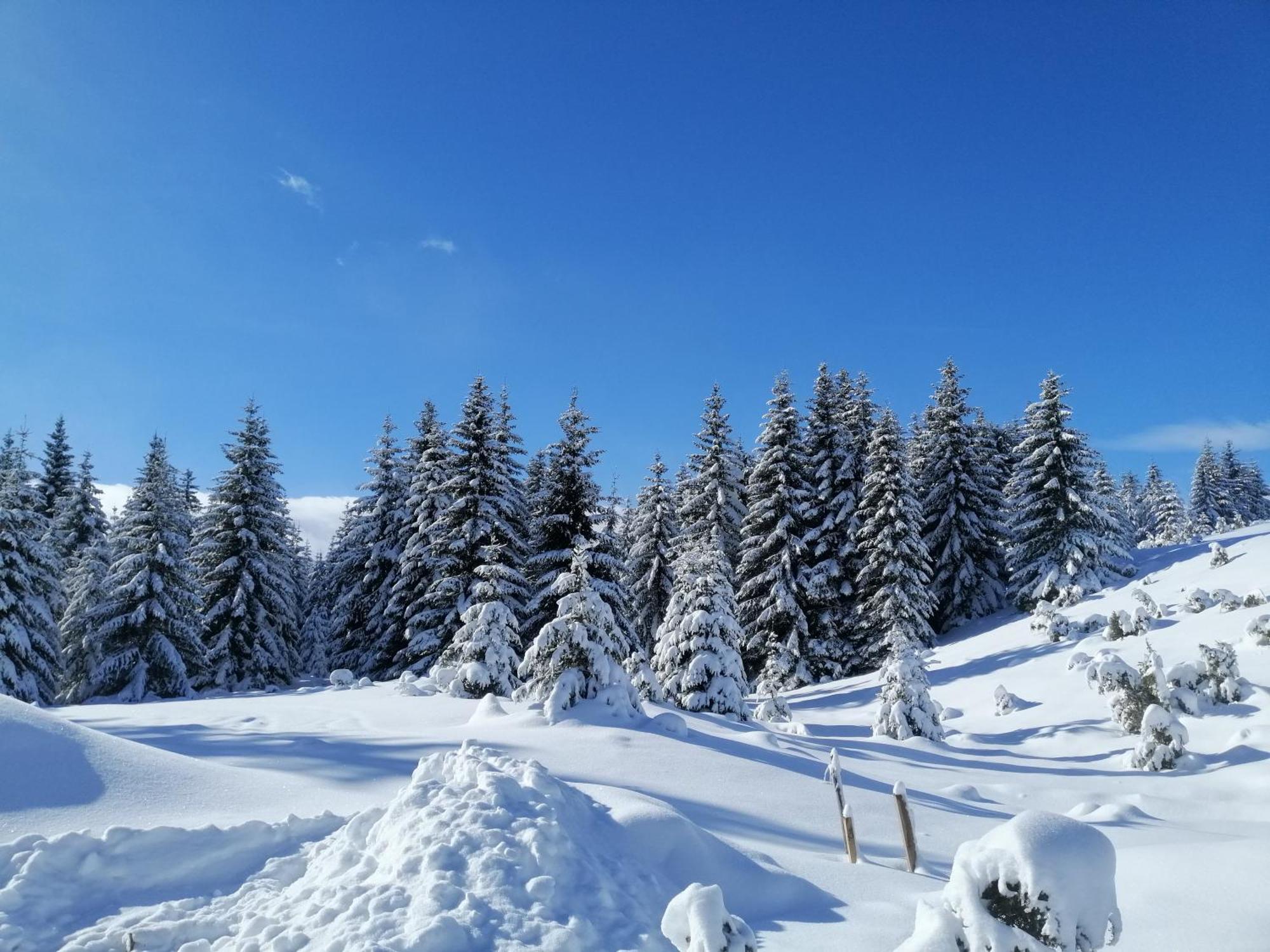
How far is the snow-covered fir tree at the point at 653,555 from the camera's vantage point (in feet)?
90.3

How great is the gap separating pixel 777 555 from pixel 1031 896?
936 inches

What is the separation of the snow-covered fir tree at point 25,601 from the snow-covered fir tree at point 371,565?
29.9 feet

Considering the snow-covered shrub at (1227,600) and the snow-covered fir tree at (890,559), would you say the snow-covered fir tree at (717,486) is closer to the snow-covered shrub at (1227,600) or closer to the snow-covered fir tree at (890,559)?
the snow-covered fir tree at (890,559)

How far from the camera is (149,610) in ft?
71.6

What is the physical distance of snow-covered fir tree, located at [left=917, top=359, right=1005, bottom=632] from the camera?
29.5 m

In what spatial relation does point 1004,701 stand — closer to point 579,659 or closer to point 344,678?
point 579,659

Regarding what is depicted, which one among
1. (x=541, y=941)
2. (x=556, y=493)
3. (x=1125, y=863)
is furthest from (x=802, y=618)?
(x=541, y=941)

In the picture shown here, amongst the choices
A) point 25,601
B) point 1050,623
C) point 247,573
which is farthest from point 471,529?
point 1050,623

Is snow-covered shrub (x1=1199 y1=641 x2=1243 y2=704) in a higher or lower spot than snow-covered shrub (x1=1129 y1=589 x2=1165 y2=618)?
lower

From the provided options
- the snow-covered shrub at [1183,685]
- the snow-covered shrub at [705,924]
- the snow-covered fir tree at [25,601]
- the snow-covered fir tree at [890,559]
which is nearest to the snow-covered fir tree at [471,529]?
the snow-covered fir tree at [25,601]

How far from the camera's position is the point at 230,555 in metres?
24.9

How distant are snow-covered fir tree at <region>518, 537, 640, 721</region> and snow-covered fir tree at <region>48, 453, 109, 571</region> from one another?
86.4 ft

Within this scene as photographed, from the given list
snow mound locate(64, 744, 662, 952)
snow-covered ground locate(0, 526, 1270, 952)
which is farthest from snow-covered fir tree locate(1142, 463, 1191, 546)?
snow mound locate(64, 744, 662, 952)

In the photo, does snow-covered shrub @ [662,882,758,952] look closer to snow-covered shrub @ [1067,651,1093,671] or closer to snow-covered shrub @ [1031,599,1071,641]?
snow-covered shrub @ [1067,651,1093,671]
